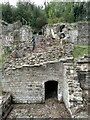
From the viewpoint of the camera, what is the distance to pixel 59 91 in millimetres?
7508

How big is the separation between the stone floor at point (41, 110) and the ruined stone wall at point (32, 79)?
353 mm

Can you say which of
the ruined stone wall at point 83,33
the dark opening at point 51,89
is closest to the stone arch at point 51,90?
the dark opening at point 51,89

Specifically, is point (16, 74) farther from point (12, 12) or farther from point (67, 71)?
point (12, 12)

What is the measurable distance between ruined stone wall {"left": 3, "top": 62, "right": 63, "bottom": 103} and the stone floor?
1.16 feet

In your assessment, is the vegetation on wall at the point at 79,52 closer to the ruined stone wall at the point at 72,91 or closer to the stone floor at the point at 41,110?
the ruined stone wall at the point at 72,91

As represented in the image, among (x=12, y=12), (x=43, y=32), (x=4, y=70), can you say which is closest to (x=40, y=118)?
(x=4, y=70)

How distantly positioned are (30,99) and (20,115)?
123 centimetres

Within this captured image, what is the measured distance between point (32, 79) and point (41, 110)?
1639mm

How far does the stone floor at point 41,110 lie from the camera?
626cm

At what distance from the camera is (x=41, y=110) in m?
6.71

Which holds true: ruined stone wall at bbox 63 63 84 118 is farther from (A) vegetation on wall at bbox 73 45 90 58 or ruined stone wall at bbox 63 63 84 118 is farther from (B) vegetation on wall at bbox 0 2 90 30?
(B) vegetation on wall at bbox 0 2 90 30

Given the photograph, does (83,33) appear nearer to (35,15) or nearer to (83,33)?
(83,33)

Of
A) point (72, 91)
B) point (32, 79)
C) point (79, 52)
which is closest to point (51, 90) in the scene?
point (32, 79)

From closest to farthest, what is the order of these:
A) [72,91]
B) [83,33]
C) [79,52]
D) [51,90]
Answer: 1. [72,91]
2. [51,90]
3. [79,52]
4. [83,33]
